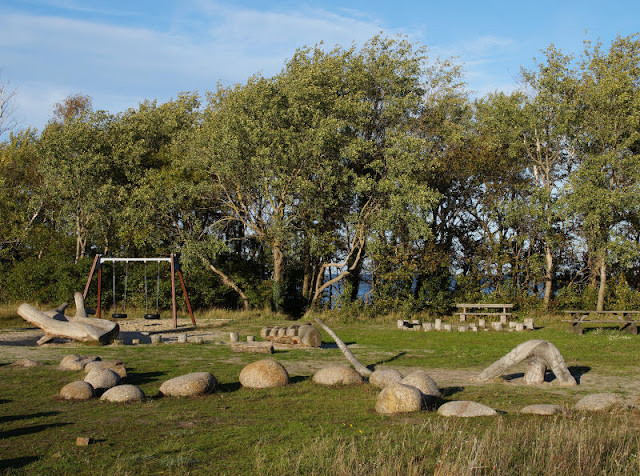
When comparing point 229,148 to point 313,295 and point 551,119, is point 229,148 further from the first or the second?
point 551,119

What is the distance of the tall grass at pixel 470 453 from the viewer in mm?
6578

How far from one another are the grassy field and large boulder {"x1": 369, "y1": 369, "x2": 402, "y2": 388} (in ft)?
0.88

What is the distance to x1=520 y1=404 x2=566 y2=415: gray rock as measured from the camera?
365 inches

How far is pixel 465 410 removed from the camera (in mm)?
9297

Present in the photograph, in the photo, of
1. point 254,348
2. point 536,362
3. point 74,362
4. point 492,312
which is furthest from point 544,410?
point 492,312

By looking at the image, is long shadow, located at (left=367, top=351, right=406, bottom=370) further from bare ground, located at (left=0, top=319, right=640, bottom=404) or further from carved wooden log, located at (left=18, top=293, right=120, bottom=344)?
carved wooden log, located at (left=18, top=293, right=120, bottom=344)

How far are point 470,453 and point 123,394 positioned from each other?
617 centimetres

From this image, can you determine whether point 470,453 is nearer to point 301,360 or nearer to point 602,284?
point 301,360

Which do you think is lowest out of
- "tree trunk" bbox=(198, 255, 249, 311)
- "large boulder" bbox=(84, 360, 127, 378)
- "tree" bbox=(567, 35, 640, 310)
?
"large boulder" bbox=(84, 360, 127, 378)

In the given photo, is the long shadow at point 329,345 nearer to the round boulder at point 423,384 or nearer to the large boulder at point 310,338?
the large boulder at point 310,338

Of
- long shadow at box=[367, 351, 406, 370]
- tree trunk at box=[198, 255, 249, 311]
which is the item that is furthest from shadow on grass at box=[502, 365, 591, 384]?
tree trunk at box=[198, 255, 249, 311]

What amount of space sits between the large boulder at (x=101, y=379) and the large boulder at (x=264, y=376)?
2.39m

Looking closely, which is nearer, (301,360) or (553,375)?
(553,375)

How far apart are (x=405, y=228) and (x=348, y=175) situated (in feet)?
13.3
